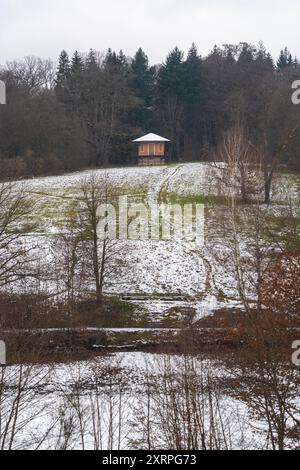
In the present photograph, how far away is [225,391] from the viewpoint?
12727 millimetres

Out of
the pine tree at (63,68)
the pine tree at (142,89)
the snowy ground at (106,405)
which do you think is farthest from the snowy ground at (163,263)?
the pine tree at (63,68)

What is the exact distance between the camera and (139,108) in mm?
61469

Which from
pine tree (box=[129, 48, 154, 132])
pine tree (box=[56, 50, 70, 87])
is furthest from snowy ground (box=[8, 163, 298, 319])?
pine tree (box=[56, 50, 70, 87])

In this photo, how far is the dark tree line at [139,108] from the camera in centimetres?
4481

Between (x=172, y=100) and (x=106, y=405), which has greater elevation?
(x=172, y=100)

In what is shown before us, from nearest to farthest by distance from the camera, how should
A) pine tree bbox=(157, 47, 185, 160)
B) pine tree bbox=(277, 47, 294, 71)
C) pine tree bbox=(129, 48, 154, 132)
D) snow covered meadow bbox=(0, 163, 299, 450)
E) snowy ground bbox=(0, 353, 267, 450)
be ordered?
snowy ground bbox=(0, 353, 267, 450), snow covered meadow bbox=(0, 163, 299, 450), pine tree bbox=(157, 47, 185, 160), pine tree bbox=(129, 48, 154, 132), pine tree bbox=(277, 47, 294, 71)

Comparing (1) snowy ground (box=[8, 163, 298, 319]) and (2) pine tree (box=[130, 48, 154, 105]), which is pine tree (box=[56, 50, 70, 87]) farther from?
(1) snowy ground (box=[8, 163, 298, 319])

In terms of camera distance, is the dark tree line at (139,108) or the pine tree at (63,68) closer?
the dark tree line at (139,108)

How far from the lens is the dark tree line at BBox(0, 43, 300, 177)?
147 feet

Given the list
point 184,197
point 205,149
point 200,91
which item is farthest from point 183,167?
point 200,91

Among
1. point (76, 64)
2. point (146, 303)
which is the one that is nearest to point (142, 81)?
point (76, 64)

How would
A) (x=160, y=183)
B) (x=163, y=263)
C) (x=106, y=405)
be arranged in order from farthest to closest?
(x=160, y=183)
(x=163, y=263)
(x=106, y=405)

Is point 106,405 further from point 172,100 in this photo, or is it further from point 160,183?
point 172,100

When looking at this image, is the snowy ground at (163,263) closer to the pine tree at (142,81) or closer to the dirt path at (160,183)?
the dirt path at (160,183)
